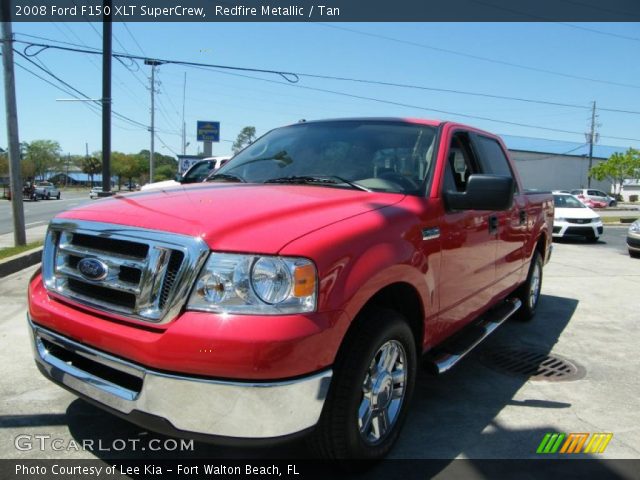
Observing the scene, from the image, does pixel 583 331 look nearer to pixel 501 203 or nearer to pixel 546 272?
pixel 501 203

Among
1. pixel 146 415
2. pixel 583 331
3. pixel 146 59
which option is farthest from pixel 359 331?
pixel 146 59

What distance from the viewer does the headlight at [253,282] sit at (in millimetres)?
2008

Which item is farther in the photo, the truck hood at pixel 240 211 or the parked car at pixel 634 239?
the parked car at pixel 634 239

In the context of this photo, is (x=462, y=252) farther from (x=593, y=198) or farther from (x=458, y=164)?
(x=593, y=198)

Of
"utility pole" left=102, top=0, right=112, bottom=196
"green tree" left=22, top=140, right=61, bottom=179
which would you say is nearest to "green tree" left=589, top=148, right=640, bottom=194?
"utility pole" left=102, top=0, right=112, bottom=196

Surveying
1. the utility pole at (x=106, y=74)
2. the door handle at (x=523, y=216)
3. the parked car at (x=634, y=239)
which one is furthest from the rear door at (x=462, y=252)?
the utility pole at (x=106, y=74)

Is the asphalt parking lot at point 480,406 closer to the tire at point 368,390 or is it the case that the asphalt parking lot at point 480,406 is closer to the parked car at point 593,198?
the tire at point 368,390

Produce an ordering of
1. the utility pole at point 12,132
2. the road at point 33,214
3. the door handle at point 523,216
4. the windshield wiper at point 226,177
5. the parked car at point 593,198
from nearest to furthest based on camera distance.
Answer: the windshield wiper at point 226,177
the door handle at point 523,216
the utility pole at point 12,132
the road at point 33,214
the parked car at point 593,198

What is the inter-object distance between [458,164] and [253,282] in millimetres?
2190

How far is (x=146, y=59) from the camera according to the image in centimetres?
1559

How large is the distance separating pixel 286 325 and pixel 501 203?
1618 mm

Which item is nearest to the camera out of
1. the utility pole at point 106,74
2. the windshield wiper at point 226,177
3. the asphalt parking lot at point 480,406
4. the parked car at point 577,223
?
the asphalt parking lot at point 480,406

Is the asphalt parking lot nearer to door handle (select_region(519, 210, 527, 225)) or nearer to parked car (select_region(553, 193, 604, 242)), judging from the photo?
door handle (select_region(519, 210, 527, 225))

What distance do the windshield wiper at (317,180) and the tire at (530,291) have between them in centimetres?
309
